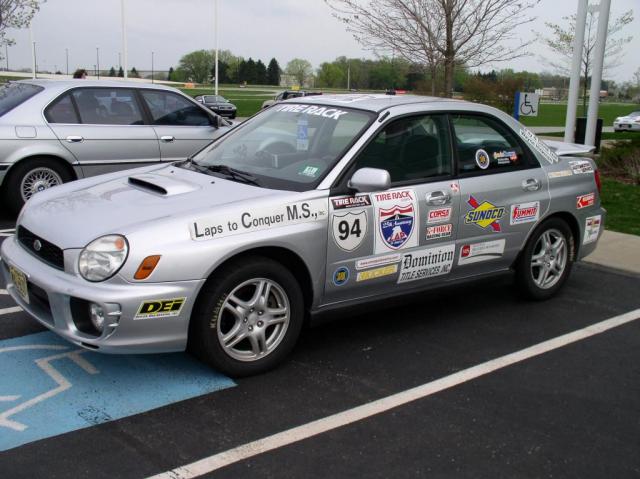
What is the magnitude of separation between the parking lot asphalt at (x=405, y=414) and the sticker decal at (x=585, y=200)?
103cm

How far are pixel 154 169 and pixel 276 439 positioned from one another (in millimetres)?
2444

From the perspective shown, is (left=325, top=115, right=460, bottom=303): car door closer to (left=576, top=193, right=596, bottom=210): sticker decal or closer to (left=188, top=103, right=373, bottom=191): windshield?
(left=188, top=103, right=373, bottom=191): windshield

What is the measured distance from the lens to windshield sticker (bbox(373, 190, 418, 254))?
4.38 metres

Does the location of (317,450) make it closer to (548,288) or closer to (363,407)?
(363,407)

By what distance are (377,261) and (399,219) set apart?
0.32 meters

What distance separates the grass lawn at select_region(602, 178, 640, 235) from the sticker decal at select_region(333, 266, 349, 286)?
5.51 m

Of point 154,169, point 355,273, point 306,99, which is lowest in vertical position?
point 355,273

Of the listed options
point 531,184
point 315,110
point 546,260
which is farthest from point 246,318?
point 546,260

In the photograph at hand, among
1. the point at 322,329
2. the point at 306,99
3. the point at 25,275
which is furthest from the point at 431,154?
the point at 25,275

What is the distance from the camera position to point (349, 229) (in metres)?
4.25

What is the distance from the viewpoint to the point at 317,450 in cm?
329

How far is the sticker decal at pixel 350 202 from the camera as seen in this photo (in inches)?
166

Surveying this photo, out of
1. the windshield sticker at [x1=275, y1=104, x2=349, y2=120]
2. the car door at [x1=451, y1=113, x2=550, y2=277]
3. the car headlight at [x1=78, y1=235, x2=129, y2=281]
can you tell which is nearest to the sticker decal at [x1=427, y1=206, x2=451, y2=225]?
the car door at [x1=451, y1=113, x2=550, y2=277]

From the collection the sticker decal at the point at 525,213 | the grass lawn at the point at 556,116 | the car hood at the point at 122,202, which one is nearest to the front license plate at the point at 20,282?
the car hood at the point at 122,202
